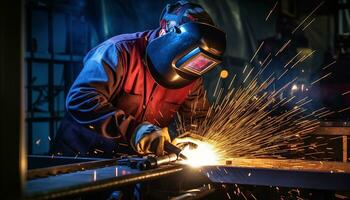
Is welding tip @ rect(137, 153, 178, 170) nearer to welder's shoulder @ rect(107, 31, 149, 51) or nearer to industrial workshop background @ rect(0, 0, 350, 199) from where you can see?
industrial workshop background @ rect(0, 0, 350, 199)

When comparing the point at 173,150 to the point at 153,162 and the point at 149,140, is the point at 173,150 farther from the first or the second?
the point at 153,162

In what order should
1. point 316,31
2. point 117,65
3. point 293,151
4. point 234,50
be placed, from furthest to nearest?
point 316,31 < point 234,50 < point 293,151 < point 117,65

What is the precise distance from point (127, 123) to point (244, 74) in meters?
2.65

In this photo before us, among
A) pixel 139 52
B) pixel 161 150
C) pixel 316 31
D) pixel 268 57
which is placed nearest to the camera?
pixel 161 150

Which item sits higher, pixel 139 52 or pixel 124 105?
pixel 139 52

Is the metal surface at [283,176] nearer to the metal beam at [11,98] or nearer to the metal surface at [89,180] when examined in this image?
the metal surface at [89,180]

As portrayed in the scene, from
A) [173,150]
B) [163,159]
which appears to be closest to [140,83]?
[173,150]

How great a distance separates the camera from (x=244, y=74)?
543 cm

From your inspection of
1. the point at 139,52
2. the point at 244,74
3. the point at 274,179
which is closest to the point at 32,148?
the point at 244,74

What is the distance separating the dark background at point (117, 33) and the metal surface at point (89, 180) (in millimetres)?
2606

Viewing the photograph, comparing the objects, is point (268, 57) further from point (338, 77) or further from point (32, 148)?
point (32, 148)

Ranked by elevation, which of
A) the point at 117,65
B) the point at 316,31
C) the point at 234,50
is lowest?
the point at 117,65

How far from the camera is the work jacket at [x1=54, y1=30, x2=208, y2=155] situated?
3.06 metres

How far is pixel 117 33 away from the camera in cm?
481
